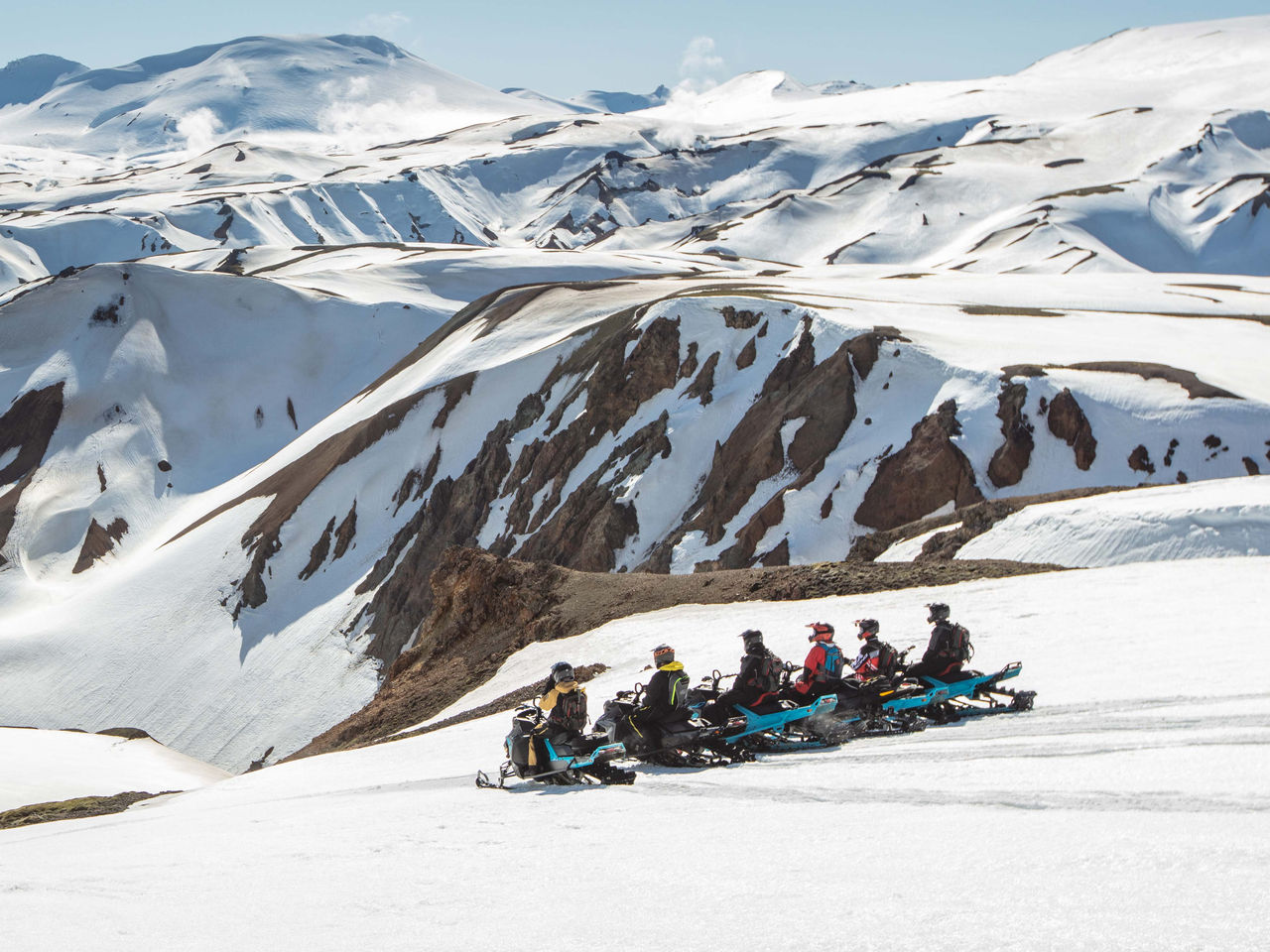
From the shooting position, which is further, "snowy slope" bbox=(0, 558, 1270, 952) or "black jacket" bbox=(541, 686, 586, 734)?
"black jacket" bbox=(541, 686, 586, 734)

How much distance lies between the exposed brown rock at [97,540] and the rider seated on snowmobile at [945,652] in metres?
80.0

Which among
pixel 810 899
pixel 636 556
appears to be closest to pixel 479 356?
pixel 636 556

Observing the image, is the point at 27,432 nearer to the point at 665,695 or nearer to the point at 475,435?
the point at 475,435

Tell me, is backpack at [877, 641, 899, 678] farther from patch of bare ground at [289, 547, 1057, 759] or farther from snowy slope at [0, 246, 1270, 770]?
snowy slope at [0, 246, 1270, 770]

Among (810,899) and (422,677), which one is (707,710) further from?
(422,677)

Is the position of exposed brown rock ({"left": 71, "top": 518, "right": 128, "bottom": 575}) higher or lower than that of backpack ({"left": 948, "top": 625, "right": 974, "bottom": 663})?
higher

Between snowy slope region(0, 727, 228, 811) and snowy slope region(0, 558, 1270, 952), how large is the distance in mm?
13552

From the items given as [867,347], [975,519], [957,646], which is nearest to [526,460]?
[867,347]

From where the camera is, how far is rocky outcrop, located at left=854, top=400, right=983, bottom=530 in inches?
1547

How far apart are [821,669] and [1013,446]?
89.6 feet

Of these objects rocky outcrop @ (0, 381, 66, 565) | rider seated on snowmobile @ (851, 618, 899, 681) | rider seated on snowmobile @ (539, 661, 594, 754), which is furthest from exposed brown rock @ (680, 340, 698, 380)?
rocky outcrop @ (0, 381, 66, 565)

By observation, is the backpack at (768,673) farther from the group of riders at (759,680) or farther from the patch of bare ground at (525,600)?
the patch of bare ground at (525,600)

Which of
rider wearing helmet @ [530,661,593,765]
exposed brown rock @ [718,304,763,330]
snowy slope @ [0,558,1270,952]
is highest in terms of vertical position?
exposed brown rock @ [718,304,763,330]

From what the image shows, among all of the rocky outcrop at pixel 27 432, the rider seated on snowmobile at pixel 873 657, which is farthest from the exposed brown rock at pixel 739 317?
the rocky outcrop at pixel 27 432
